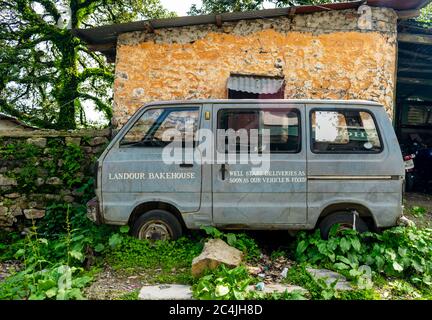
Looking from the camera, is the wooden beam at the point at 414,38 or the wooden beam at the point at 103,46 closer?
the wooden beam at the point at 414,38

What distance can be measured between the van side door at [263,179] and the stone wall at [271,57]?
2906 millimetres

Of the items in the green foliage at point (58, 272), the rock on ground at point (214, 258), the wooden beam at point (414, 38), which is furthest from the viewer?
the wooden beam at point (414, 38)

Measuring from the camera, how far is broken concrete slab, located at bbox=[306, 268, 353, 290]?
11.3 feet

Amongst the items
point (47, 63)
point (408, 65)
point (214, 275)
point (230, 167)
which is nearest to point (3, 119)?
point (230, 167)

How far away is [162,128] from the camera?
425cm

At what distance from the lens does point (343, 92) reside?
683cm

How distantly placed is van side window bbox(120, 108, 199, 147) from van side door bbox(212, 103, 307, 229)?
327 millimetres

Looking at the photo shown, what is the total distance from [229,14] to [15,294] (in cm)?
587

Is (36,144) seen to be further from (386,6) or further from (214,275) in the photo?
(386,6)

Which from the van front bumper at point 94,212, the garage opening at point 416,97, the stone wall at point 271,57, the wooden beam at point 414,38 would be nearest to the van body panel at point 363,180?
the van front bumper at point 94,212

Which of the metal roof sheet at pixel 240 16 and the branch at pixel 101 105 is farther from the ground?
the metal roof sheet at pixel 240 16

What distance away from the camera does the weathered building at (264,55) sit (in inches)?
268

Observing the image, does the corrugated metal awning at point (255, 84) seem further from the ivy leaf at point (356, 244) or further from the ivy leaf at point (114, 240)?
the ivy leaf at point (114, 240)

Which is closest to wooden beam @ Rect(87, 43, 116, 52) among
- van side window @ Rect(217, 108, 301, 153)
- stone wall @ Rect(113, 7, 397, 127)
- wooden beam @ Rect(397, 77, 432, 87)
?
stone wall @ Rect(113, 7, 397, 127)
